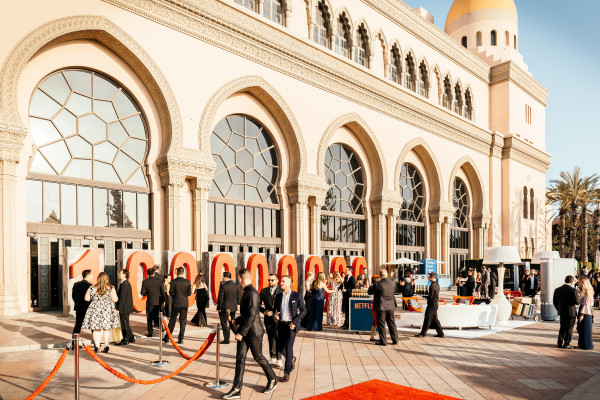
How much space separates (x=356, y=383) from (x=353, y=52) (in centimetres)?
2147

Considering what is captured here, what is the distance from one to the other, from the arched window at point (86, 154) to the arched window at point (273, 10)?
7.99 meters

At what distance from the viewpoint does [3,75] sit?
14.3 metres

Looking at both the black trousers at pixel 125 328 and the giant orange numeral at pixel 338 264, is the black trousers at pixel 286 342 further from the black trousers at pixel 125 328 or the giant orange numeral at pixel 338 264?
the giant orange numeral at pixel 338 264

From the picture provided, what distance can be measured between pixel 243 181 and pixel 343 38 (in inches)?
405

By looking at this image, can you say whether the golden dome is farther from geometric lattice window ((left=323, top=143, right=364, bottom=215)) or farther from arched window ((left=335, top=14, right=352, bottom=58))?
geometric lattice window ((left=323, top=143, right=364, bottom=215))

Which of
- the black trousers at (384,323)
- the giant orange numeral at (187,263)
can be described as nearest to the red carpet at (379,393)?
the black trousers at (384,323)

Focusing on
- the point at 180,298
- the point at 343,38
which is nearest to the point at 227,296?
the point at 180,298

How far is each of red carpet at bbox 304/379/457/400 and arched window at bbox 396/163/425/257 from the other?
22.8 metres

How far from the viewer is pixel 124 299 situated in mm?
11281

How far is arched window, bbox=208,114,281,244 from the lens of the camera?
20.6 m

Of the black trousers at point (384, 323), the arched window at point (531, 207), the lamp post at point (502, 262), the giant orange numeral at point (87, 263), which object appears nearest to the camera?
the black trousers at point (384, 323)

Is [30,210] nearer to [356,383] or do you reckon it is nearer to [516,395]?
[356,383]

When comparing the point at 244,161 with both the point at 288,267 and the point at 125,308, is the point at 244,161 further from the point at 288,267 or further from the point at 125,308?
the point at 125,308

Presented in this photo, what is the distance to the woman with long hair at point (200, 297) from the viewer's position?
12.3m
